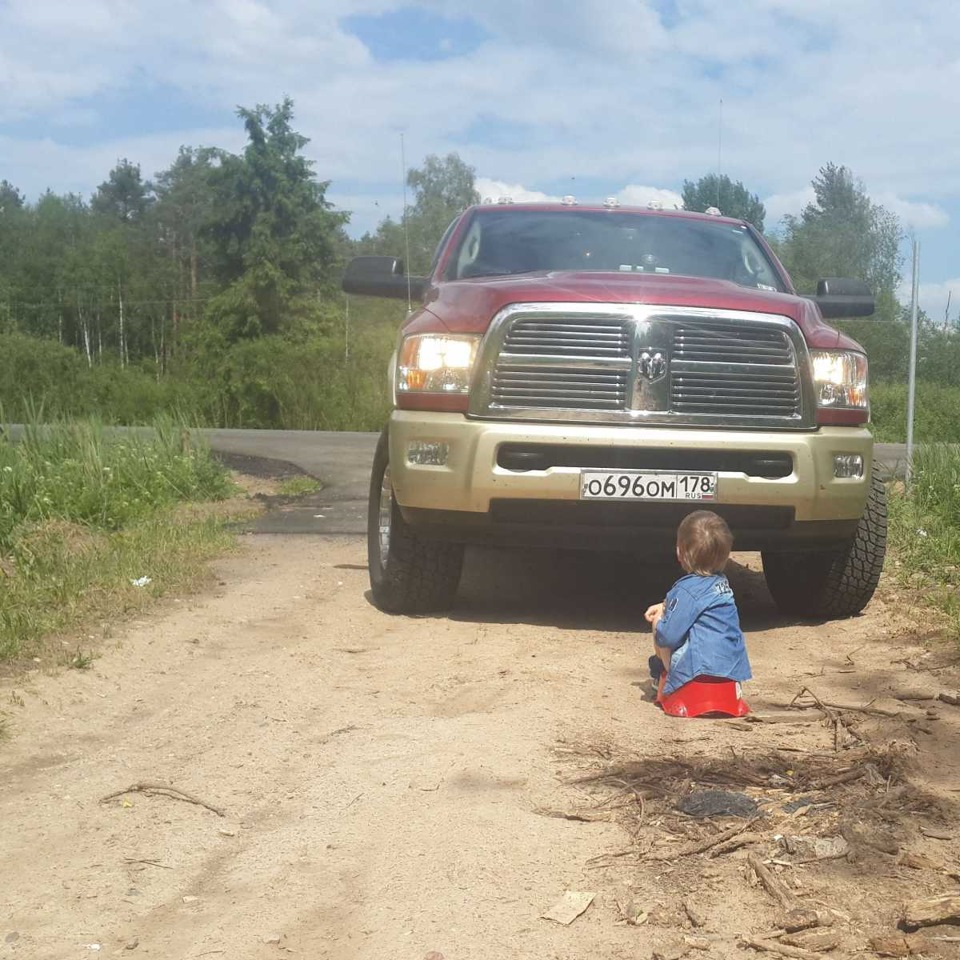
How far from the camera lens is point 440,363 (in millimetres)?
5516

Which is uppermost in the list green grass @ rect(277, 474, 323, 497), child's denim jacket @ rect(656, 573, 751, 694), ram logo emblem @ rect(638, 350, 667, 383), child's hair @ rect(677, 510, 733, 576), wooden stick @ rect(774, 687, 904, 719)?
ram logo emblem @ rect(638, 350, 667, 383)

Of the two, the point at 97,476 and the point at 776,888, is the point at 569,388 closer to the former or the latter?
the point at 776,888

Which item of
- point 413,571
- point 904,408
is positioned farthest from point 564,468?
point 904,408

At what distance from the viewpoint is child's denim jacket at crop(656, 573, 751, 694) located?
14.3 ft

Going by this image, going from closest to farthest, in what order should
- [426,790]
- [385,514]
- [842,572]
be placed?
[426,790]
[842,572]
[385,514]

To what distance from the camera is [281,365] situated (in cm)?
3797

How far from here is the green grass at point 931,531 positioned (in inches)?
253

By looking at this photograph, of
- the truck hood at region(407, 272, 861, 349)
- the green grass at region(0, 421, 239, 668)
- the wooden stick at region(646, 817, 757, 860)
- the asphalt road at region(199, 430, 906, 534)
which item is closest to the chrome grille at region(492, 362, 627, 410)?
the truck hood at region(407, 272, 861, 349)

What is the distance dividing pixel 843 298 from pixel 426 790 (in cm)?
439

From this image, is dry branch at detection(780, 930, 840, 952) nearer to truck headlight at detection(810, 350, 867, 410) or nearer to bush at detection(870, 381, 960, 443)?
truck headlight at detection(810, 350, 867, 410)

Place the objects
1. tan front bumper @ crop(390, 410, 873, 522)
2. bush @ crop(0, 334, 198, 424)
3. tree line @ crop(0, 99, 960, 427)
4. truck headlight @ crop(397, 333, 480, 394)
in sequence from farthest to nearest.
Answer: bush @ crop(0, 334, 198, 424), tree line @ crop(0, 99, 960, 427), truck headlight @ crop(397, 333, 480, 394), tan front bumper @ crop(390, 410, 873, 522)

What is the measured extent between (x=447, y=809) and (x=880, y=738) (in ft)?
4.74

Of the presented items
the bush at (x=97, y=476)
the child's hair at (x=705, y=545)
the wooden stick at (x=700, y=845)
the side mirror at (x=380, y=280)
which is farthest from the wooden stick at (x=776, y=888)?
the bush at (x=97, y=476)

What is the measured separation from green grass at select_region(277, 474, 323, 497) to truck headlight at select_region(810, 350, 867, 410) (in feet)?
22.4
